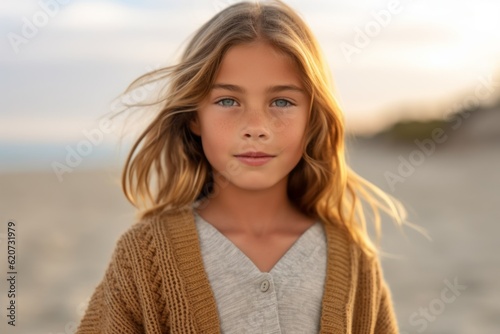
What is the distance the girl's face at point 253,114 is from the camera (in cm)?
235

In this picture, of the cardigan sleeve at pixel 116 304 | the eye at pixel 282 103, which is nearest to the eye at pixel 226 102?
the eye at pixel 282 103

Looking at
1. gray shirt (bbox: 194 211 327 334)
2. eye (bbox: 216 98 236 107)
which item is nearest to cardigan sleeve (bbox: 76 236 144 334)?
gray shirt (bbox: 194 211 327 334)

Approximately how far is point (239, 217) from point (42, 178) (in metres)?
9.60

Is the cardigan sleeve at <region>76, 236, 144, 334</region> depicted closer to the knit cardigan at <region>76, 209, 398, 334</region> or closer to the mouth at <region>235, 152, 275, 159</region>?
the knit cardigan at <region>76, 209, 398, 334</region>

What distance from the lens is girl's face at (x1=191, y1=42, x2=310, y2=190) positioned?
Answer: 7.72ft

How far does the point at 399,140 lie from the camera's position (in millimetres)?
10203

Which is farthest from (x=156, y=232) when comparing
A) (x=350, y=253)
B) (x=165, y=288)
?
(x=350, y=253)

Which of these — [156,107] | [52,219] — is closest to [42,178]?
[52,219]

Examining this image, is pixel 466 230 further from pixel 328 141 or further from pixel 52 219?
pixel 328 141

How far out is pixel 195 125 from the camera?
254 cm

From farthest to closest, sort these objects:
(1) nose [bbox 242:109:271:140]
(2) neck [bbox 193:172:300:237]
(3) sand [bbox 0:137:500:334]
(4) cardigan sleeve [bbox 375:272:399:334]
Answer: (3) sand [bbox 0:137:500:334] < (4) cardigan sleeve [bbox 375:272:399:334] < (2) neck [bbox 193:172:300:237] < (1) nose [bbox 242:109:271:140]

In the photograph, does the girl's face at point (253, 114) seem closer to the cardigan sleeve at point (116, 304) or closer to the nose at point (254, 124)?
the nose at point (254, 124)

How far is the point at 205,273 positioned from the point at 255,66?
653 millimetres

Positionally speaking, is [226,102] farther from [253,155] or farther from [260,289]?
[260,289]
